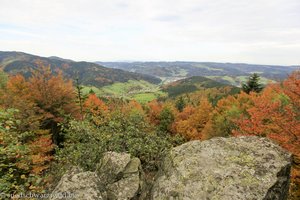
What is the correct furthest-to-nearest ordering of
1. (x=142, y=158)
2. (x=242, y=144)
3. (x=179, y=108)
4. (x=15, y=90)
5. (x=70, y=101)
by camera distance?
1. (x=179, y=108)
2. (x=70, y=101)
3. (x=15, y=90)
4. (x=142, y=158)
5. (x=242, y=144)

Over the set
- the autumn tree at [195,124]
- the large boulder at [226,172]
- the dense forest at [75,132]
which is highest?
the large boulder at [226,172]

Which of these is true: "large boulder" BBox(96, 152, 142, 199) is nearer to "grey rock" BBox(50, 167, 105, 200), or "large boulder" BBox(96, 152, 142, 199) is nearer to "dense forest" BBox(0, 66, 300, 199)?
"grey rock" BBox(50, 167, 105, 200)

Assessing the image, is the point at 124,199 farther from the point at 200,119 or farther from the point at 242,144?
the point at 200,119

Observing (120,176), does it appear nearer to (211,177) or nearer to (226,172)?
(211,177)

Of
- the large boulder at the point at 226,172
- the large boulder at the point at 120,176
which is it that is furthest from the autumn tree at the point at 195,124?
the large boulder at the point at 226,172

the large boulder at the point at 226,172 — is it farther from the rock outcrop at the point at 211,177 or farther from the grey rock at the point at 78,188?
the grey rock at the point at 78,188

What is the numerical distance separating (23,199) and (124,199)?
4.02m

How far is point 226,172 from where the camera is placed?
8.05 metres

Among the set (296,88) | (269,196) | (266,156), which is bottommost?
(269,196)

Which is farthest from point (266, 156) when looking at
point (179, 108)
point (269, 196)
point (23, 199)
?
point (179, 108)

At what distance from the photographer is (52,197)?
8055 mm

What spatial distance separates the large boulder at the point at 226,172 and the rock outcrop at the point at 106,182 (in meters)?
2.06

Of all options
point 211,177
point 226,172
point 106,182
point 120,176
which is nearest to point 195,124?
point 120,176

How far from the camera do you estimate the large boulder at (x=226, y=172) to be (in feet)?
24.5
